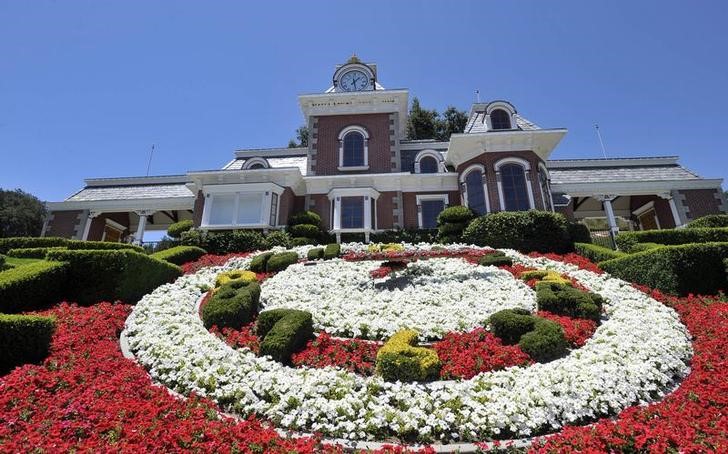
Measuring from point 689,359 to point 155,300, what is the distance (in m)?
11.4

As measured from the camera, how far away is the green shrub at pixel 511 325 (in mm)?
7941

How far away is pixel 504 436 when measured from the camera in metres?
5.19

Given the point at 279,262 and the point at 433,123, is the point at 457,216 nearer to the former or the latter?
the point at 279,262

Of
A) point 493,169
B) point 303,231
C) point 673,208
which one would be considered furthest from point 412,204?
point 673,208

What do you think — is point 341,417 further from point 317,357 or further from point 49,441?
point 49,441

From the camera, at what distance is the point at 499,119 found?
22578mm

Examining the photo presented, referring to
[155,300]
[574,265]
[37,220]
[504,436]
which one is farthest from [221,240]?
[37,220]

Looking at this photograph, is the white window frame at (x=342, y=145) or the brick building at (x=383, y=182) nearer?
the brick building at (x=383, y=182)

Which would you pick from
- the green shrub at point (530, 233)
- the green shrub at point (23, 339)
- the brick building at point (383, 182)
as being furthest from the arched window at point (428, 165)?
the green shrub at point (23, 339)

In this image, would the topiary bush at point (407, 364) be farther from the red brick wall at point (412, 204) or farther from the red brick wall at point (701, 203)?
the red brick wall at point (701, 203)

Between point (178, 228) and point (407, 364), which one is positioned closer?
point (407, 364)

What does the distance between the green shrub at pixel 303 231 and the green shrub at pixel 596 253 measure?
11868mm

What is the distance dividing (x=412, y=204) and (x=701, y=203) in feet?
51.4

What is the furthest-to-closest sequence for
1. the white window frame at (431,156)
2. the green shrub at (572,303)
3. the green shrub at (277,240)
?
the white window frame at (431,156), the green shrub at (277,240), the green shrub at (572,303)
